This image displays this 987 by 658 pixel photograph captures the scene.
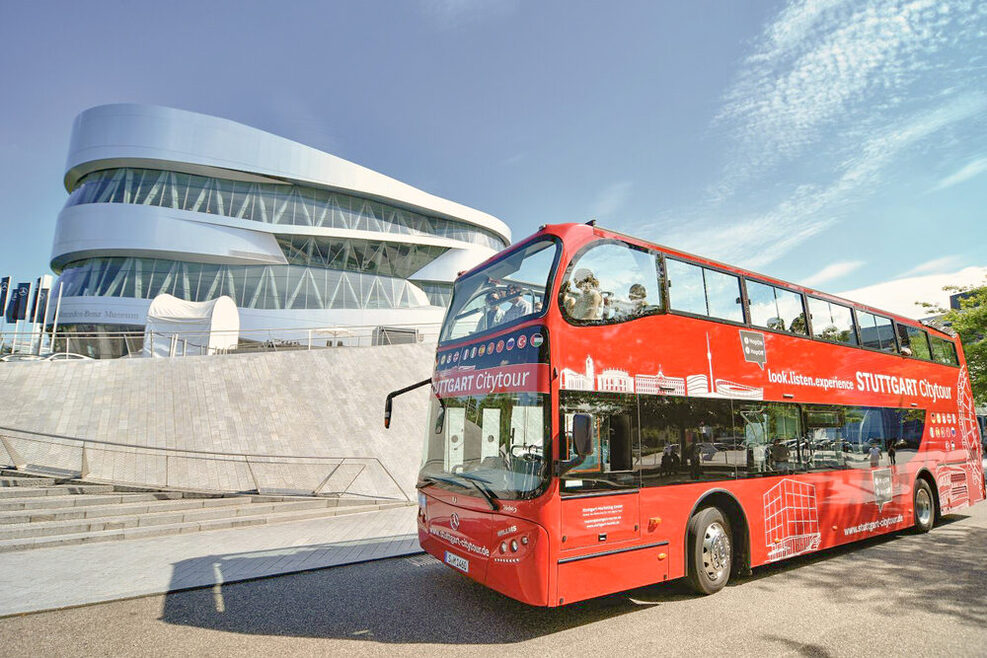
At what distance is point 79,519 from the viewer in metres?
8.33

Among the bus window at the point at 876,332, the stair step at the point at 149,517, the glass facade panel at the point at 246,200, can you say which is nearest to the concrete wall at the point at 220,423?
the stair step at the point at 149,517

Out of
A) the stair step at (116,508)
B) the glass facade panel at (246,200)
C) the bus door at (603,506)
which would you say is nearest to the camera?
the bus door at (603,506)

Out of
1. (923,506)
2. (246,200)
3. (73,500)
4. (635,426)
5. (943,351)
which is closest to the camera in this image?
(635,426)

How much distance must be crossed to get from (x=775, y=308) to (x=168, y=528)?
34.0ft

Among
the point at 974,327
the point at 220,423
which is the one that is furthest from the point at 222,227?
the point at 974,327

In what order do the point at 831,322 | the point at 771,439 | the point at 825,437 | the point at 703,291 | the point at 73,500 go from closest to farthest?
the point at 703,291
the point at 771,439
the point at 825,437
the point at 831,322
the point at 73,500

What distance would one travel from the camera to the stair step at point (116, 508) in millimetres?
8055

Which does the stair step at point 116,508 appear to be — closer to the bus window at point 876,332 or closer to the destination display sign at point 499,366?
the destination display sign at point 499,366

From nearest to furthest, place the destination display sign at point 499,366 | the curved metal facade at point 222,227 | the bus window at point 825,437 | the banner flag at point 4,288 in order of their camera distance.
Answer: the destination display sign at point 499,366 < the bus window at point 825,437 < the banner flag at point 4,288 < the curved metal facade at point 222,227

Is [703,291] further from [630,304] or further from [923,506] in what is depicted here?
[923,506]

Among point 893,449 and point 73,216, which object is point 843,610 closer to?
point 893,449

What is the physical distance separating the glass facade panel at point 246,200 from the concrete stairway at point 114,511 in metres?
29.8

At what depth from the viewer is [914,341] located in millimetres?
9258

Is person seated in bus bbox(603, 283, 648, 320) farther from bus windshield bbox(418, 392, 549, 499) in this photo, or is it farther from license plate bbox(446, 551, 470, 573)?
license plate bbox(446, 551, 470, 573)
